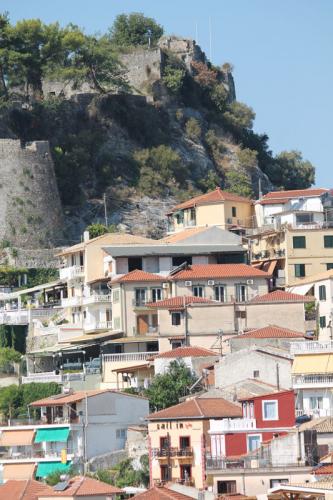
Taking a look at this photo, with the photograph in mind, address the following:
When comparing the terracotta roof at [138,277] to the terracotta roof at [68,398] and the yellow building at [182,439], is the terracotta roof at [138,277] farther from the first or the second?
the yellow building at [182,439]

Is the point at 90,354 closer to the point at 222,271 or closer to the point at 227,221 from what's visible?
the point at 222,271

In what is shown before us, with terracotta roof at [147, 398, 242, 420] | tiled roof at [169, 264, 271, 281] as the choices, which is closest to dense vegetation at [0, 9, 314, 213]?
tiled roof at [169, 264, 271, 281]

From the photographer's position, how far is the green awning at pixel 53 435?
244 feet

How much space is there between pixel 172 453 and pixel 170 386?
9.68 metres

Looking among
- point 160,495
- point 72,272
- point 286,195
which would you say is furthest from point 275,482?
point 286,195

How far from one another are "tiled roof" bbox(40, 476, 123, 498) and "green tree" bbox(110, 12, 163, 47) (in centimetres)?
6796

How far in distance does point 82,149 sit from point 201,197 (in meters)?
→ 11.3

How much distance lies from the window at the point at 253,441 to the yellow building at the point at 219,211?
34.6m

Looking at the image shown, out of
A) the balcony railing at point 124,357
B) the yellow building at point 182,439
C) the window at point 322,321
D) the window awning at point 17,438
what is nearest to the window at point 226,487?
the yellow building at point 182,439

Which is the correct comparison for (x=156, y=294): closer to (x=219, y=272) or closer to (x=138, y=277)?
(x=138, y=277)

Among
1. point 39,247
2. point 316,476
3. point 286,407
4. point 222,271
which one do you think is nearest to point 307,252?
point 222,271

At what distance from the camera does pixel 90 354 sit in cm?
8744

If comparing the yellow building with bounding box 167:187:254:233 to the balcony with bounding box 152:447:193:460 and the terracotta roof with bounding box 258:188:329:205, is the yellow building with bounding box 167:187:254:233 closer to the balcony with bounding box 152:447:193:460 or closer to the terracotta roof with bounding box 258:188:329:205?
the terracotta roof with bounding box 258:188:329:205

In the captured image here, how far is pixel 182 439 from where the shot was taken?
67688 mm
